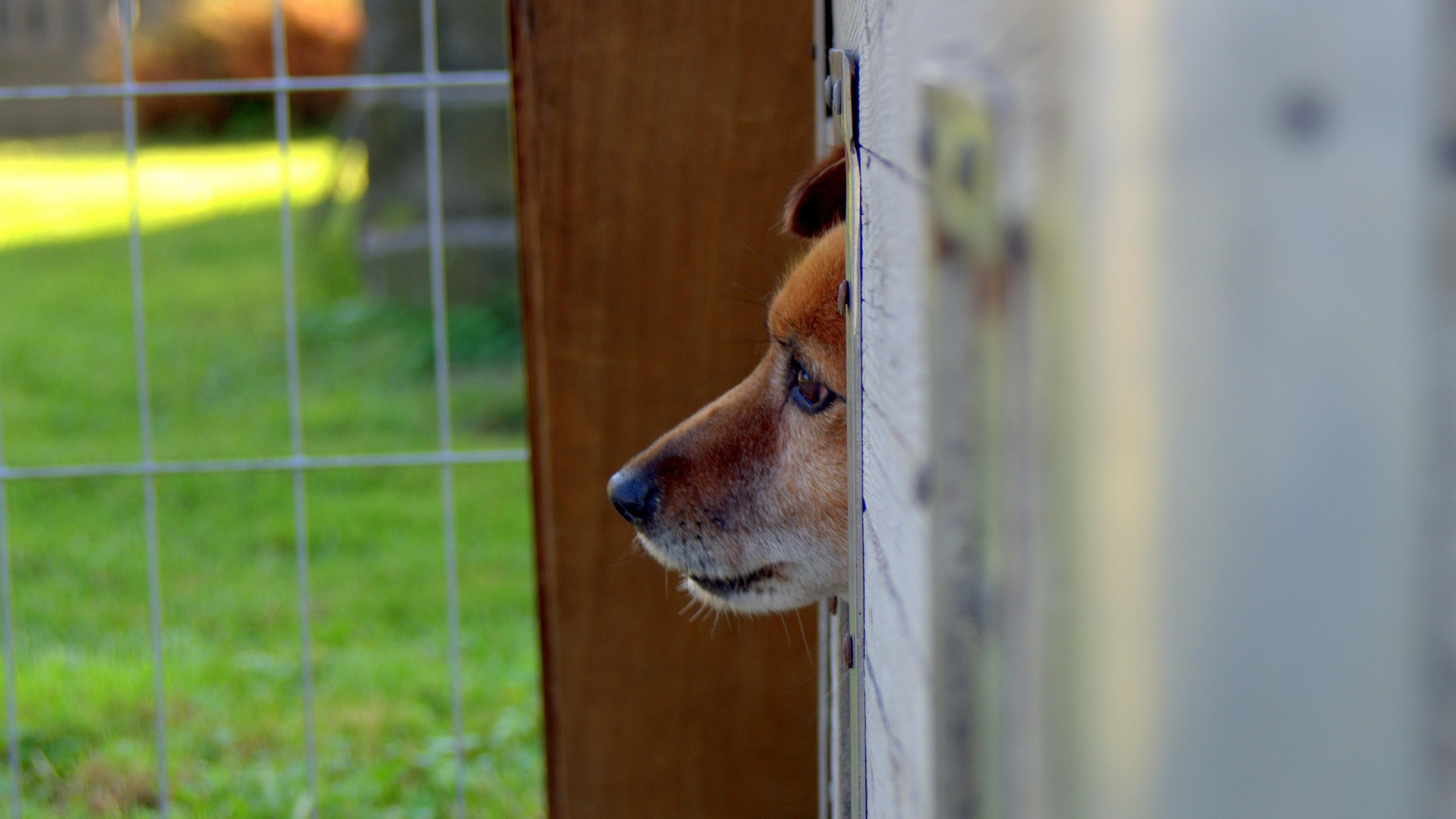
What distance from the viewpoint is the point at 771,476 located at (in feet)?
5.63

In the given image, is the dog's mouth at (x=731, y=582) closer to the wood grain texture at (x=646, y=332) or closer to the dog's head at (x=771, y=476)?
the dog's head at (x=771, y=476)

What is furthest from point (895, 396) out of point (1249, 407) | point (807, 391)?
point (807, 391)

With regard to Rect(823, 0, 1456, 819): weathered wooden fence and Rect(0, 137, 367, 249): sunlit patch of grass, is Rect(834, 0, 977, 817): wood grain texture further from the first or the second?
Rect(0, 137, 367, 249): sunlit patch of grass

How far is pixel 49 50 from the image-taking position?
34.7 ft

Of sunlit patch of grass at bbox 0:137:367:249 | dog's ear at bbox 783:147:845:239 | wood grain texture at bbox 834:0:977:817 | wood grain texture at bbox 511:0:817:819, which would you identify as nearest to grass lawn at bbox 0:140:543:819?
sunlit patch of grass at bbox 0:137:367:249

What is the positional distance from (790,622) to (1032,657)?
61.1 inches

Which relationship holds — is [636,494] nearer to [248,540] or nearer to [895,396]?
[895,396]

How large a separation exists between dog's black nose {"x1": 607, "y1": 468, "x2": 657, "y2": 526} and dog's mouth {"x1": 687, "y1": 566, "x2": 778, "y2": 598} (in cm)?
11

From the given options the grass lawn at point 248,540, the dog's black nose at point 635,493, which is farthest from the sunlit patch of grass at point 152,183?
the dog's black nose at point 635,493

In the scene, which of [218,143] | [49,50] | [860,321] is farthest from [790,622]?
[49,50]

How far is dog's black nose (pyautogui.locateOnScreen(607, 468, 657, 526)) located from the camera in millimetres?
1734

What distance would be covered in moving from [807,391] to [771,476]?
0.14m

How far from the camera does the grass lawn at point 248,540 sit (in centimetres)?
283

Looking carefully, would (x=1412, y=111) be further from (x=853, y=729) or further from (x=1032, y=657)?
(x=853, y=729)
